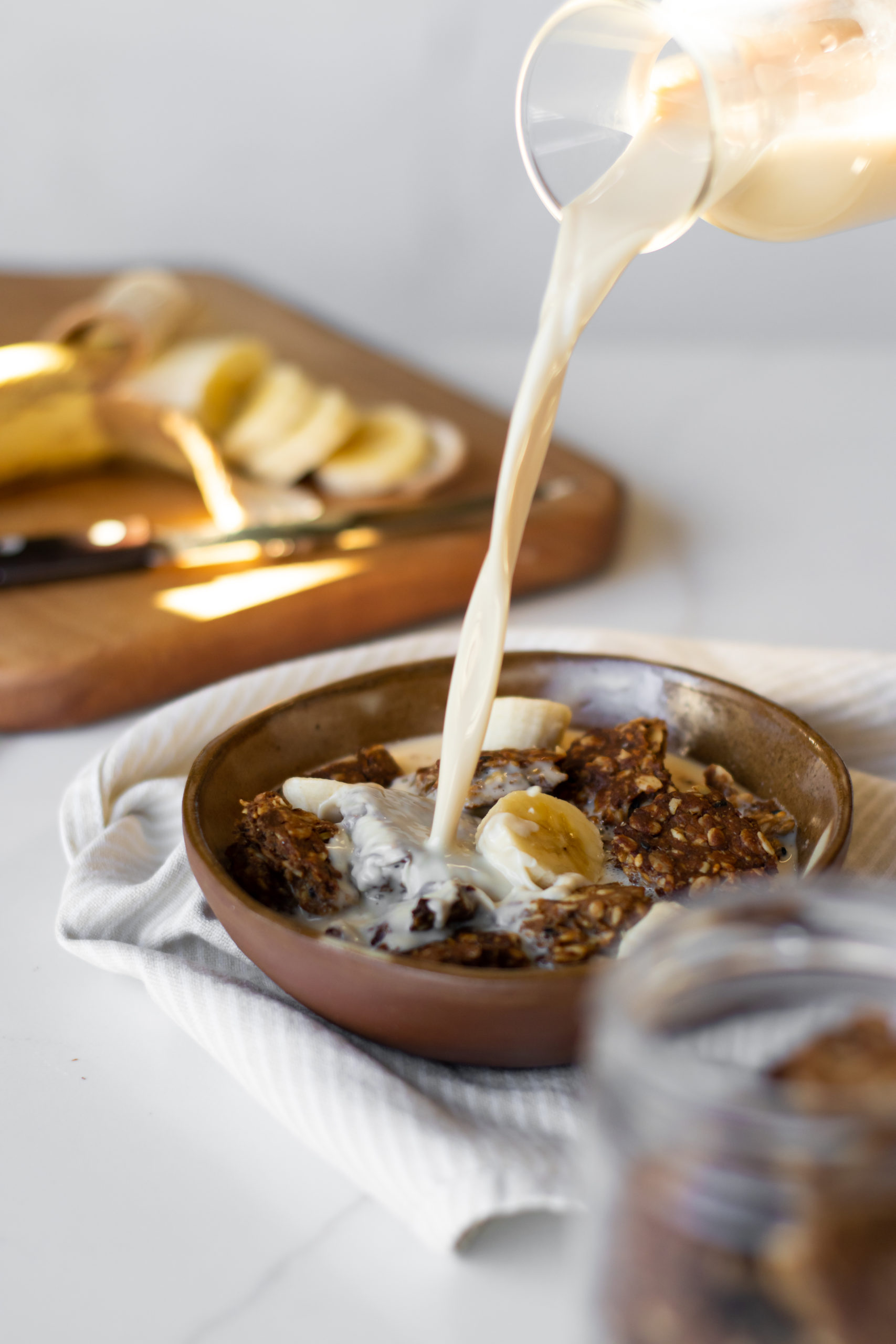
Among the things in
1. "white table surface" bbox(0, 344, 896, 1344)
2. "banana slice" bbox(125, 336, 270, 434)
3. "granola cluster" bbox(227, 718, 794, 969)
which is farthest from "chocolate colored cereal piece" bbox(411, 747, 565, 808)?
"banana slice" bbox(125, 336, 270, 434)

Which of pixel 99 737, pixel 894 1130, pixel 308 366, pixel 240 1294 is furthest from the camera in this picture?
pixel 308 366

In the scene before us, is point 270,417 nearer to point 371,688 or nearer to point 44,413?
point 44,413

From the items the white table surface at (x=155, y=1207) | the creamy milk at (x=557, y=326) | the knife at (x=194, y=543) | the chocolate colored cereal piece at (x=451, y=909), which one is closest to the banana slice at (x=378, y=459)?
the knife at (x=194, y=543)

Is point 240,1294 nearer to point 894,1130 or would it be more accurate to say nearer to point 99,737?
point 894,1130

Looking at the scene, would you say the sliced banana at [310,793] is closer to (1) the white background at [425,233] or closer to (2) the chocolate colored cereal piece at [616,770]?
(2) the chocolate colored cereal piece at [616,770]

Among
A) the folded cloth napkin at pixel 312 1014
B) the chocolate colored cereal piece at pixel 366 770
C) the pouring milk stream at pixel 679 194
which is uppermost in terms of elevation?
the pouring milk stream at pixel 679 194

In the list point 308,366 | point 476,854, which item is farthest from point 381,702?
point 308,366
